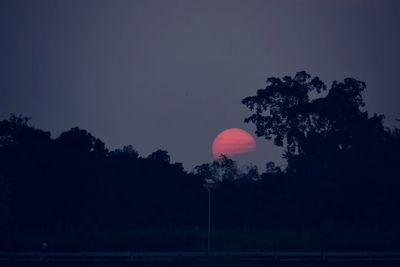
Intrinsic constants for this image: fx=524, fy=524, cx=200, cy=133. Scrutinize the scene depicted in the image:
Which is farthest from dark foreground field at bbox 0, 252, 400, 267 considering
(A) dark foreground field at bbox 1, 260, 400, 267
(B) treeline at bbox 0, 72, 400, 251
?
(B) treeline at bbox 0, 72, 400, 251

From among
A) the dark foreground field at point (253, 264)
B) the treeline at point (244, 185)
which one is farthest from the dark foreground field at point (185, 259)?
the treeline at point (244, 185)

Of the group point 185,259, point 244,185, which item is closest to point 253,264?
point 185,259

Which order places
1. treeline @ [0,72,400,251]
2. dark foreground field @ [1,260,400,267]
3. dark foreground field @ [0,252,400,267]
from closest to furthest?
dark foreground field @ [1,260,400,267] → dark foreground field @ [0,252,400,267] → treeline @ [0,72,400,251]

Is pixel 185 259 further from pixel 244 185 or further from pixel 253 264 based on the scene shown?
pixel 244 185

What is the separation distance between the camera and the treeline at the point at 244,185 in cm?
3553

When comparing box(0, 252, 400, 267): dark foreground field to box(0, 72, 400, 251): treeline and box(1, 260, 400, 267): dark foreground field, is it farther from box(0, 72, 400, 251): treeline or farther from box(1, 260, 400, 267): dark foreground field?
box(0, 72, 400, 251): treeline

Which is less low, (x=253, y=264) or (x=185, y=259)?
(x=185, y=259)

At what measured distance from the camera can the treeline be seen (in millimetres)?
35531

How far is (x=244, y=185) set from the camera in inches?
1791

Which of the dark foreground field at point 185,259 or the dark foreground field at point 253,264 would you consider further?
the dark foreground field at point 185,259

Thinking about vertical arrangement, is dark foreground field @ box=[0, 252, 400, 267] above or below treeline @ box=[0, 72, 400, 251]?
below

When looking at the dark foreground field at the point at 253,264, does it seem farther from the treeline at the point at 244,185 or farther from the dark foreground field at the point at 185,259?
the treeline at the point at 244,185

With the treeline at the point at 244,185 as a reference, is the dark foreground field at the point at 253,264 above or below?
below

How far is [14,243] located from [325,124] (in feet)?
97.8
